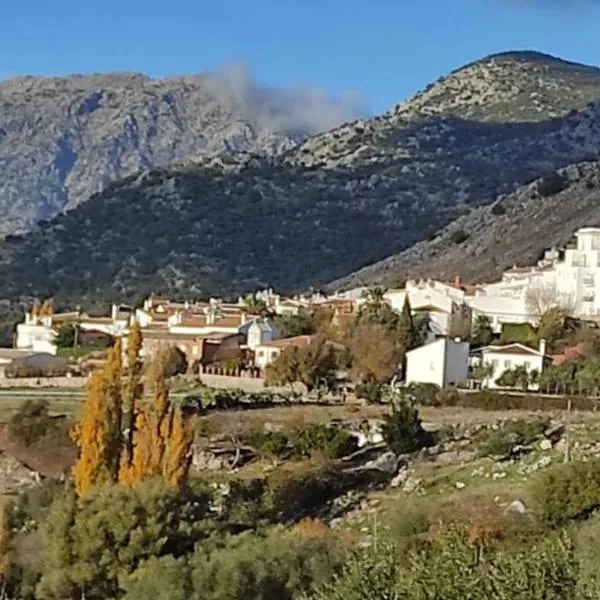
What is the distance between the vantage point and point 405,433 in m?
37.5

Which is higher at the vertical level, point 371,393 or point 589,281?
point 589,281

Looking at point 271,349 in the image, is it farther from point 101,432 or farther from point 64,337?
point 101,432

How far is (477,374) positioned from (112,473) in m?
18.8

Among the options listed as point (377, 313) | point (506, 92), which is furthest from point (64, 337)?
point (506, 92)

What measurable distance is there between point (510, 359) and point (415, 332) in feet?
14.4

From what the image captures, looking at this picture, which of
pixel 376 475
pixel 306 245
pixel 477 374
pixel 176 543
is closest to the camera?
pixel 176 543

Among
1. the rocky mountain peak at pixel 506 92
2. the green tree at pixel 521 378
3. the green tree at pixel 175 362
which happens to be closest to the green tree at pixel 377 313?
the green tree at pixel 521 378

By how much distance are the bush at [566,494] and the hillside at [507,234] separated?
46.4 metres

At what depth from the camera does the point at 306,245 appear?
4870 inches

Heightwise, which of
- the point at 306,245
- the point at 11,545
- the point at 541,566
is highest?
the point at 306,245

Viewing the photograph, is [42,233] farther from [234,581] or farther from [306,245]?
[234,581]

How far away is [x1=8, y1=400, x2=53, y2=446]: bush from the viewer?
134 ft

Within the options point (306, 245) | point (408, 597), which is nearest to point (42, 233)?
point (306, 245)

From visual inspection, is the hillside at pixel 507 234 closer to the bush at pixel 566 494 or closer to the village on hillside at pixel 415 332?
the village on hillside at pixel 415 332
